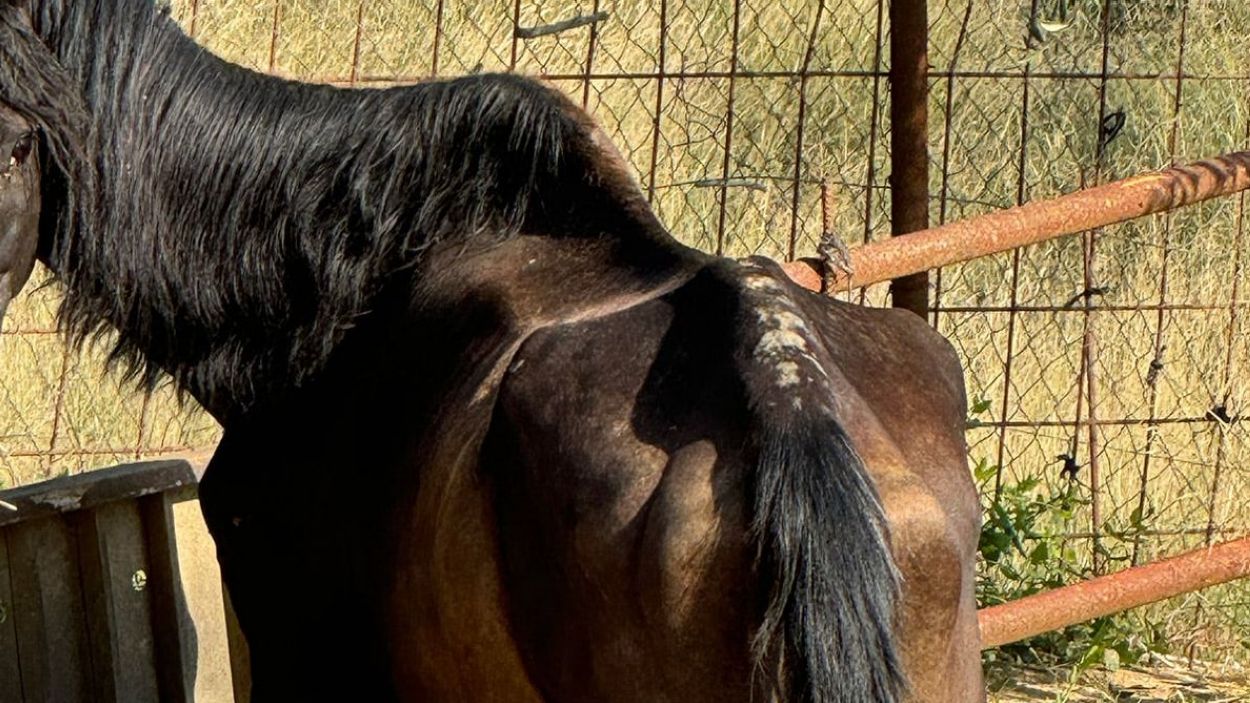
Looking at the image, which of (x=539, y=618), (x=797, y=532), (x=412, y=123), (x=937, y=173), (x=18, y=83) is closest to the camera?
(x=797, y=532)

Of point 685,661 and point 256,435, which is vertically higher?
point 256,435

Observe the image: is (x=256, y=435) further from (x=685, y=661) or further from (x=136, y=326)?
(x=685, y=661)

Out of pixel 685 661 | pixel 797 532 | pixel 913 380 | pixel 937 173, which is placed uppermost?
pixel 937 173

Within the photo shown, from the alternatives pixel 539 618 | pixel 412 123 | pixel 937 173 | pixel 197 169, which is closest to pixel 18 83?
pixel 197 169

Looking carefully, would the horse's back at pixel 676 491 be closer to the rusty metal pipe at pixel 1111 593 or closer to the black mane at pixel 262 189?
the black mane at pixel 262 189

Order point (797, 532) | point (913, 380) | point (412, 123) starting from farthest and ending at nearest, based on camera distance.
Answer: point (412, 123)
point (913, 380)
point (797, 532)

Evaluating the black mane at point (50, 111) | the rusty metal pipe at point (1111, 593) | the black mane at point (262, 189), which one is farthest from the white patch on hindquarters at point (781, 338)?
the rusty metal pipe at point (1111, 593)

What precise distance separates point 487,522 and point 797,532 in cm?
60

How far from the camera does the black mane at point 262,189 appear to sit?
331cm

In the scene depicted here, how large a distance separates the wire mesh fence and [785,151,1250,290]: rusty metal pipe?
0.82ft

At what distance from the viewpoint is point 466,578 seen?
8.36 feet

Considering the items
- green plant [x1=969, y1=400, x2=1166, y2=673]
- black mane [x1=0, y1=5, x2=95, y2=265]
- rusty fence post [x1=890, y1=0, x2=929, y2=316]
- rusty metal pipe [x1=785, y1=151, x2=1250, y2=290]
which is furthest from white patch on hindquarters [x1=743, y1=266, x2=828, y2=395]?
green plant [x1=969, y1=400, x2=1166, y2=673]

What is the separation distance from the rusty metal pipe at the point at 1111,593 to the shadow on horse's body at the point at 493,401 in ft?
5.33

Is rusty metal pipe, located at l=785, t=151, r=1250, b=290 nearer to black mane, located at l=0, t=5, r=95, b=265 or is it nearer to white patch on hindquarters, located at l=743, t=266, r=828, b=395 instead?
white patch on hindquarters, located at l=743, t=266, r=828, b=395
